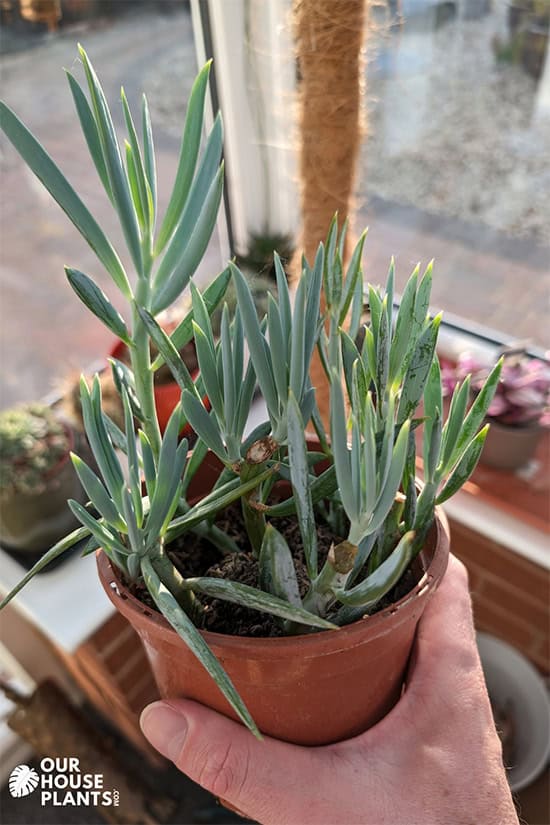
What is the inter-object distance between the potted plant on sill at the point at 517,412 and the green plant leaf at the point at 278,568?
56cm

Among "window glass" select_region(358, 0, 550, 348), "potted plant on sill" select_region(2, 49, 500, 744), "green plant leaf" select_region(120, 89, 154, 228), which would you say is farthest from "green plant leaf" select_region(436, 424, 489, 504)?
"window glass" select_region(358, 0, 550, 348)

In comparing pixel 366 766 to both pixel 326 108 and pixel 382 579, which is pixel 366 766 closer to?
pixel 382 579

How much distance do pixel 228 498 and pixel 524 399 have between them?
0.61 meters

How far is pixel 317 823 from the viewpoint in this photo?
1.34 feet

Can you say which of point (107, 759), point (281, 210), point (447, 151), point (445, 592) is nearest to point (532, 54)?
Result: point (447, 151)

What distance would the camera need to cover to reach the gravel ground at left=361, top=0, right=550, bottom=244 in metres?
0.83

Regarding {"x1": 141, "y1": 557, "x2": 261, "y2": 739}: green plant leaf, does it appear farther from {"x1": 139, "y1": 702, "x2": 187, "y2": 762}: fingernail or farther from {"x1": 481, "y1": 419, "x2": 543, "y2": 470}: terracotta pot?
{"x1": 481, "y1": 419, "x2": 543, "y2": 470}: terracotta pot

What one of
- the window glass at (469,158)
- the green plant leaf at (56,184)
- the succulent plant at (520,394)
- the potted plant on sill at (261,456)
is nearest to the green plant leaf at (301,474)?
the potted plant on sill at (261,456)

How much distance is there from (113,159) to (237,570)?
244 mm

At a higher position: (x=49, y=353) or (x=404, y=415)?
(x=404, y=415)

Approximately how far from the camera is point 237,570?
407 mm

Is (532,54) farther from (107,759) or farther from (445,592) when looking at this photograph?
(107,759)

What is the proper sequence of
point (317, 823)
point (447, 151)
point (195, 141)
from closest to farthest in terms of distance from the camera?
1. point (195, 141)
2. point (317, 823)
3. point (447, 151)

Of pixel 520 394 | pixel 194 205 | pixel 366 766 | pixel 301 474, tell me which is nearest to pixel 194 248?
pixel 194 205
